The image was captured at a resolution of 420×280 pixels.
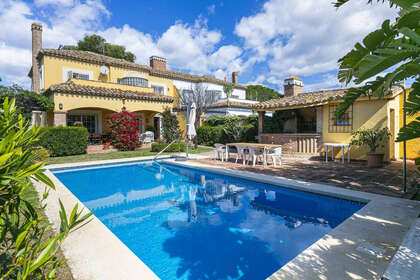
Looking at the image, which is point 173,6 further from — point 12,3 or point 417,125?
point 417,125

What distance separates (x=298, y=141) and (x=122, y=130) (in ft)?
44.7

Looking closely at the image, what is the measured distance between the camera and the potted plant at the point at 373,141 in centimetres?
1057

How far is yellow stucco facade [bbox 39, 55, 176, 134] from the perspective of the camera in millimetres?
17141

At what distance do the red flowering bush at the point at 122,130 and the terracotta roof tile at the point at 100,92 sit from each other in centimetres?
201

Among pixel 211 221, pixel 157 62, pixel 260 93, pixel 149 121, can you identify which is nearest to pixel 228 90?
pixel 157 62

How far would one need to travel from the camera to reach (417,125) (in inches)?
179

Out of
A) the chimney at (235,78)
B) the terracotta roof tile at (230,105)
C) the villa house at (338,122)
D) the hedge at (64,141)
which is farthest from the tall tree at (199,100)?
the chimney at (235,78)

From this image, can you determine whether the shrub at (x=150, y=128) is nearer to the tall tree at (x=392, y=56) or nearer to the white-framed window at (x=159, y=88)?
the white-framed window at (x=159, y=88)

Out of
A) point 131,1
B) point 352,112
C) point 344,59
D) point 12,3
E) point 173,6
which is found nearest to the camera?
point 344,59

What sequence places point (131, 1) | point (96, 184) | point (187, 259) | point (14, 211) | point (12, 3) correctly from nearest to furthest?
point (14, 211) → point (187, 259) → point (96, 184) → point (12, 3) → point (131, 1)

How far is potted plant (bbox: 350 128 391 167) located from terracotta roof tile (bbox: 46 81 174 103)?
16.8 metres

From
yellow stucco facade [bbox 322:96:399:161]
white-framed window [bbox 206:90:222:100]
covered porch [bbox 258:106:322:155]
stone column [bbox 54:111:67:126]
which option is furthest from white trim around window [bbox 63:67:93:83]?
yellow stucco facade [bbox 322:96:399:161]

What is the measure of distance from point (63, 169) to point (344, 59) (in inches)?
508

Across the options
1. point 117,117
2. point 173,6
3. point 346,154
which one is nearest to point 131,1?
point 173,6
